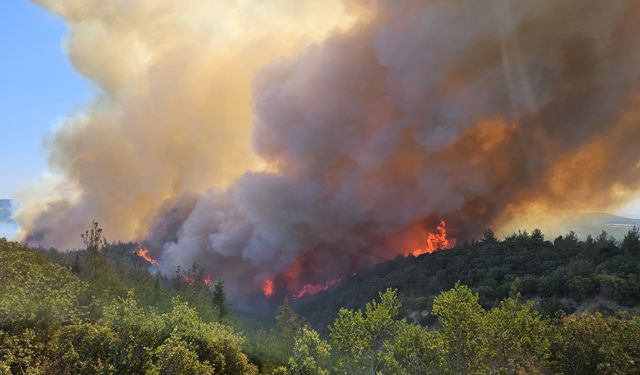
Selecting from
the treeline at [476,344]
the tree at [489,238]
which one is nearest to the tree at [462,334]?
the treeline at [476,344]

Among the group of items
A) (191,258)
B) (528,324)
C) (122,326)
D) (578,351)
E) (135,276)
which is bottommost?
(578,351)

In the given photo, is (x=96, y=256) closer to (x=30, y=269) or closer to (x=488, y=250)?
(x=30, y=269)

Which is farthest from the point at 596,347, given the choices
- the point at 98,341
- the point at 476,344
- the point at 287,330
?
the point at 287,330

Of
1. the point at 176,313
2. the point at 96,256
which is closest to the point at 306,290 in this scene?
the point at 96,256

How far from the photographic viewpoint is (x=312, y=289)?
11625 centimetres

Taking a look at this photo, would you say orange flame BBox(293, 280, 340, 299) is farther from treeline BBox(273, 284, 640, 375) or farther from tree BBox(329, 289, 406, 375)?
tree BBox(329, 289, 406, 375)

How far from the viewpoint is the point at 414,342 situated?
27766 mm

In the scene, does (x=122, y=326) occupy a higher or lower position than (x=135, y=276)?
lower

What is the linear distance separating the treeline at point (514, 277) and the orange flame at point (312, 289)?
602 centimetres

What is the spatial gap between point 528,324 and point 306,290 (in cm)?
9231

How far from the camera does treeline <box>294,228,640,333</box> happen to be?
202 feet

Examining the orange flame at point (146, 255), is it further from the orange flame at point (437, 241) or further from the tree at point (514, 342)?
the tree at point (514, 342)

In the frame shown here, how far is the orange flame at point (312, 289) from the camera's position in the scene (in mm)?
113794

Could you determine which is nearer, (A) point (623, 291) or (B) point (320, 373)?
(B) point (320, 373)
